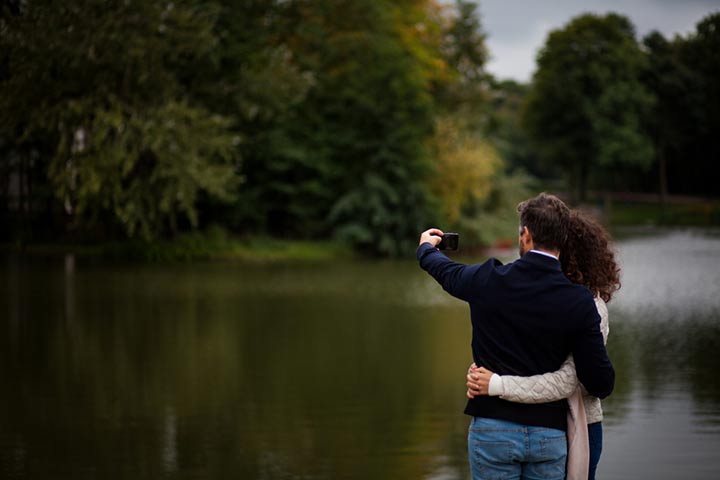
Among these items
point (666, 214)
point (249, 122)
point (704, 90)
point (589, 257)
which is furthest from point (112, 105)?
point (704, 90)

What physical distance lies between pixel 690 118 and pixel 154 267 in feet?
143

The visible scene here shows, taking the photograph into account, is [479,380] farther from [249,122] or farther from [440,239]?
[249,122]

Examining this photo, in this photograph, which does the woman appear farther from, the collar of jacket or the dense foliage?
the dense foliage

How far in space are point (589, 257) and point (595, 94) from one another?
55.9m

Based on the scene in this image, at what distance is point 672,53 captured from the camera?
60375 mm

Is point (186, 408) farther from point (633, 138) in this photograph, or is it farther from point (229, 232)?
point (633, 138)

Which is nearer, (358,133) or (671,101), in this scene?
(358,133)

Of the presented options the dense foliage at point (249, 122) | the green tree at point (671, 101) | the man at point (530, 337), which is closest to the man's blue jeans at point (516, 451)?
the man at point (530, 337)

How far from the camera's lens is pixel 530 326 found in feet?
10.8

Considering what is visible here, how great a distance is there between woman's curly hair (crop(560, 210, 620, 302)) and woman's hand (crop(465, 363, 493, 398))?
0.45 m

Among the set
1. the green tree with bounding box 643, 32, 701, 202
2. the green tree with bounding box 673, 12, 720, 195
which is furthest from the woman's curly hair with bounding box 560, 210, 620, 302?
the green tree with bounding box 673, 12, 720, 195

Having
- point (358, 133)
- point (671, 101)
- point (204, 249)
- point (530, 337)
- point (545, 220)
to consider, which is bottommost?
point (204, 249)

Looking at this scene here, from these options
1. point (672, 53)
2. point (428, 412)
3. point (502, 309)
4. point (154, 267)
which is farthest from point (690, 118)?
point (502, 309)

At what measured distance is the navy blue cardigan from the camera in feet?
10.7
